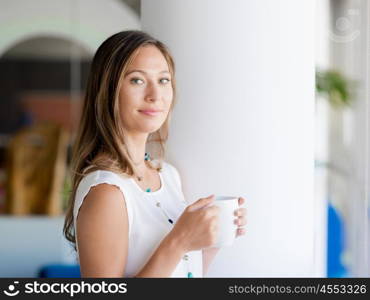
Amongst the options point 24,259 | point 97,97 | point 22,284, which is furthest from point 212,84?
point 24,259

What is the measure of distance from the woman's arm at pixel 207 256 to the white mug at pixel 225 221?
0.53 ft

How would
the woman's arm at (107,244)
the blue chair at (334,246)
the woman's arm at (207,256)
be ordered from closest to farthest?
the woman's arm at (107,244) < the woman's arm at (207,256) < the blue chair at (334,246)

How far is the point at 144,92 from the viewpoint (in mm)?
1163

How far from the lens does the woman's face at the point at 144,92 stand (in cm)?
115

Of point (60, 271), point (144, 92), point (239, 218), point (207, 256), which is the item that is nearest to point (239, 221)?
point (239, 218)

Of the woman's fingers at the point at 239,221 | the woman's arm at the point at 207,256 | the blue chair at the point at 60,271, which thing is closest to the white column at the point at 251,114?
the woman's arm at the point at 207,256

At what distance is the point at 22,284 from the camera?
1.12m

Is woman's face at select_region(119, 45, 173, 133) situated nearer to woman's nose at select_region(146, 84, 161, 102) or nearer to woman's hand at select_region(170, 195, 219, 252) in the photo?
woman's nose at select_region(146, 84, 161, 102)

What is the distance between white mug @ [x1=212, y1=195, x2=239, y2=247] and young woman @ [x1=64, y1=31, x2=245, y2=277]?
0.02 m

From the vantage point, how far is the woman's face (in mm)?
1153

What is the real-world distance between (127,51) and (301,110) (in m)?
0.37

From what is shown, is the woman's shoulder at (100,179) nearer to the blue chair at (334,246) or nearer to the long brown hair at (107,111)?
the long brown hair at (107,111)

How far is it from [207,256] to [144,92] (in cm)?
35

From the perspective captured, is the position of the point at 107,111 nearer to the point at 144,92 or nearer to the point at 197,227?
the point at 144,92
